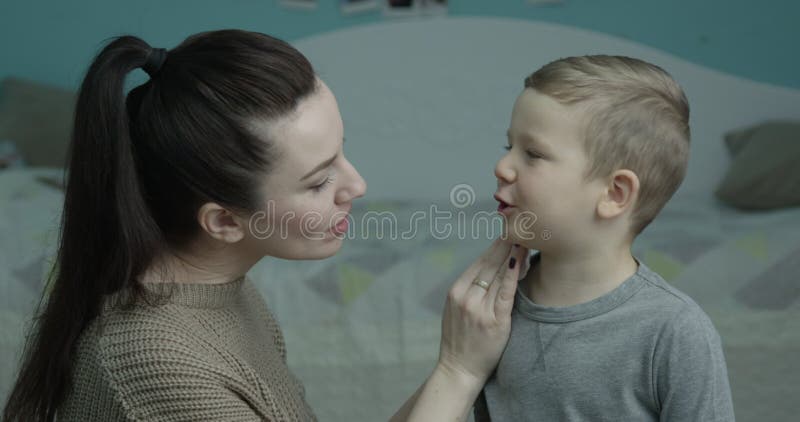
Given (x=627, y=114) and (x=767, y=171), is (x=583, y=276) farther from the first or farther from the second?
(x=767, y=171)

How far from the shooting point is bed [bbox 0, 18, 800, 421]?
2227mm

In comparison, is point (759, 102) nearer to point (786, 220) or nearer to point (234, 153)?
point (786, 220)

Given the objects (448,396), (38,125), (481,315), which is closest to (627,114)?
(481,315)

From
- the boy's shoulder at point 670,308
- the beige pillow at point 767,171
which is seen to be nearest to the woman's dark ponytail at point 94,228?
the boy's shoulder at point 670,308

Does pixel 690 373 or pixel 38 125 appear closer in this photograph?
pixel 690 373

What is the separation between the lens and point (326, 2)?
3.18 metres

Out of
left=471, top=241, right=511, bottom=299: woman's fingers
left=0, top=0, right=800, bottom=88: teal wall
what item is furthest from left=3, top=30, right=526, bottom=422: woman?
left=0, top=0, right=800, bottom=88: teal wall

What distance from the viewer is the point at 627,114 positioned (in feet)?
3.44

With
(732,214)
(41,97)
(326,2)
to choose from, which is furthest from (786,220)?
(41,97)

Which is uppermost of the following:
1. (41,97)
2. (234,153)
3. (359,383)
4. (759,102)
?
(234,153)

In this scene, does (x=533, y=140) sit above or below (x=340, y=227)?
above

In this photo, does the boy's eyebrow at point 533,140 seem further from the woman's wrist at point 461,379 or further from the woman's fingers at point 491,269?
the woman's wrist at point 461,379

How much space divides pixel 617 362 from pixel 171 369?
54cm

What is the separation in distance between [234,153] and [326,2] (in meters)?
2.20
